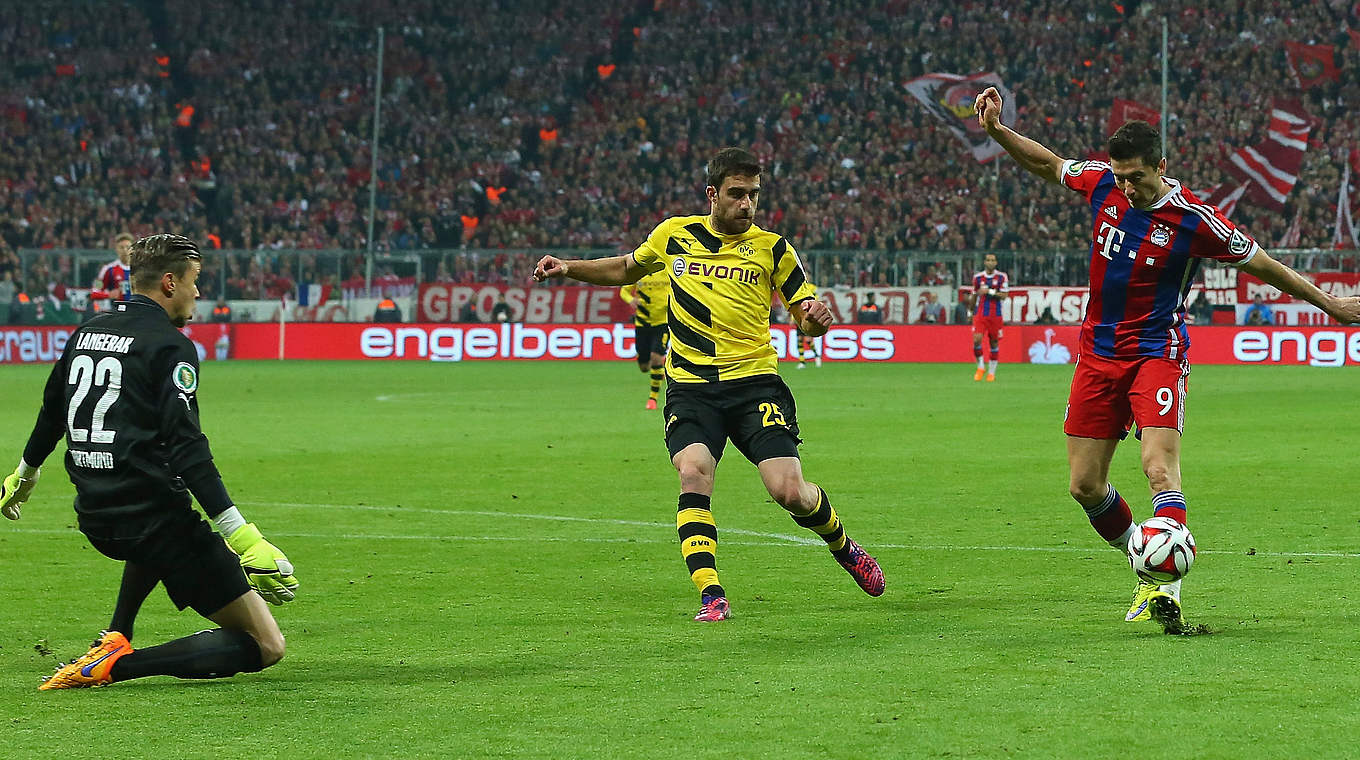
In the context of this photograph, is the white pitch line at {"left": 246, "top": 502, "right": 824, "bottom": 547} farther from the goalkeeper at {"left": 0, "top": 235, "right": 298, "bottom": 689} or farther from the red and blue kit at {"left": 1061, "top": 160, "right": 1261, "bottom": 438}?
the goalkeeper at {"left": 0, "top": 235, "right": 298, "bottom": 689}

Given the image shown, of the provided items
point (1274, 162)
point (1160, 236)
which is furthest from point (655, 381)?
point (1274, 162)

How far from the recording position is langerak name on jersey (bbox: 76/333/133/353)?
5914 millimetres

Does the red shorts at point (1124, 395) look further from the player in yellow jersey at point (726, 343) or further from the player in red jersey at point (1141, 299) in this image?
the player in yellow jersey at point (726, 343)

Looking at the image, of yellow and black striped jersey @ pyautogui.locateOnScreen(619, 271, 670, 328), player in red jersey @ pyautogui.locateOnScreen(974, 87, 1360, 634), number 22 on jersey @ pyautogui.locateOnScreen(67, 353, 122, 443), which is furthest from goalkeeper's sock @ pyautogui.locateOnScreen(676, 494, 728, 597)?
yellow and black striped jersey @ pyautogui.locateOnScreen(619, 271, 670, 328)

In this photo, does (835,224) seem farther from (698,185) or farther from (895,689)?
(895,689)

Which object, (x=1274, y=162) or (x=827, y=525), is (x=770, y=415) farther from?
(x=1274, y=162)

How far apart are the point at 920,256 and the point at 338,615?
1123 inches

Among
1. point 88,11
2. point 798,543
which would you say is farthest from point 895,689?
point 88,11

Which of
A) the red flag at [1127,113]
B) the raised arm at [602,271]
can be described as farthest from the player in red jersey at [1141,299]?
the red flag at [1127,113]

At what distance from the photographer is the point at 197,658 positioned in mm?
6074

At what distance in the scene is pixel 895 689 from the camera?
19.4 ft

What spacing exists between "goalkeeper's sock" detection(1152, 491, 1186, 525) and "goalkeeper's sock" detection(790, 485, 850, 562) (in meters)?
1.40

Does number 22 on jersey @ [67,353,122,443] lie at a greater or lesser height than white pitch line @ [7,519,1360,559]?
greater

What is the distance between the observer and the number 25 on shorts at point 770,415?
806 centimetres
